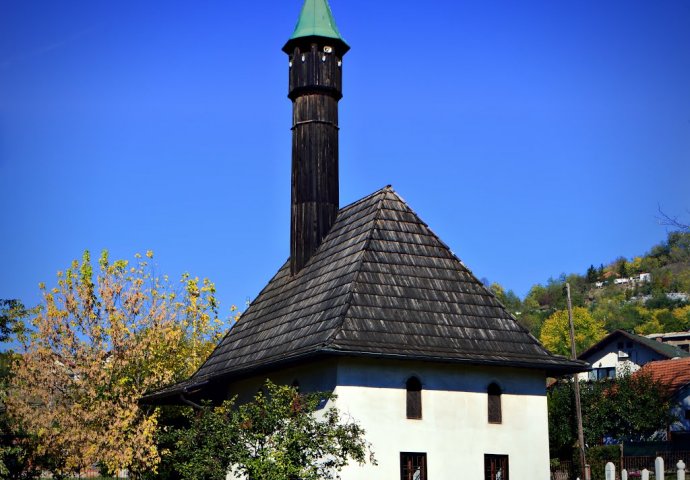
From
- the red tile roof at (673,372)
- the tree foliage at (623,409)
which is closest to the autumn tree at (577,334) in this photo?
the red tile roof at (673,372)

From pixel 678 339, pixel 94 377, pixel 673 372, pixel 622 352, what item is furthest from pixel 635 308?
pixel 94 377

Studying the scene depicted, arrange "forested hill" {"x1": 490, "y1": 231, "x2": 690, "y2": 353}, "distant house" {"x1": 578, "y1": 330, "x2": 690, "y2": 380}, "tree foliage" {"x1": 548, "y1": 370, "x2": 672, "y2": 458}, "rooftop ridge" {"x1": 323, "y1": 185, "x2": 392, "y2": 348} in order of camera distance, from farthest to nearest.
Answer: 1. "forested hill" {"x1": 490, "y1": 231, "x2": 690, "y2": 353}
2. "distant house" {"x1": 578, "y1": 330, "x2": 690, "y2": 380}
3. "tree foliage" {"x1": 548, "y1": 370, "x2": 672, "y2": 458}
4. "rooftop ridge" {"x1": 323, "y1": 185, "x2": 392, "y2": 348}

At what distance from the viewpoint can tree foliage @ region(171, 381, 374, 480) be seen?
2055cm

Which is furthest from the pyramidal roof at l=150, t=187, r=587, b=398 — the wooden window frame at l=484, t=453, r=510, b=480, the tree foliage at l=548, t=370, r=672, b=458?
the tree foliage at l=548, t=370, r=672, b=458

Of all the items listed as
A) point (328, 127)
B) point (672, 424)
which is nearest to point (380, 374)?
point (328, 127)

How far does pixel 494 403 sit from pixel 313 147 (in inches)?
411

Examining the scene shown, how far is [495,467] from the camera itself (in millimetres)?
25125

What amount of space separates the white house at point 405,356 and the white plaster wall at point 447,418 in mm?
28

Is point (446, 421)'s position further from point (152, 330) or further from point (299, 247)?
point (152, 330)

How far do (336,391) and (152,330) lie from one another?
1389 cm

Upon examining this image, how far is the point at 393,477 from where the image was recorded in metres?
23.8

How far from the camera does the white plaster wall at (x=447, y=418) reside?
78.0ft

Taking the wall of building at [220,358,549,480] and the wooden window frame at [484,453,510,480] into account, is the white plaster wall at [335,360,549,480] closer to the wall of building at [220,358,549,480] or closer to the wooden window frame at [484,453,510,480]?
the wall of building at [220,358,549,480]

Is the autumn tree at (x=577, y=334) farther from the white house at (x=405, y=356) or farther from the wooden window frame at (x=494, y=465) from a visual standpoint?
the wooden window frame at (x=494, y=465)
